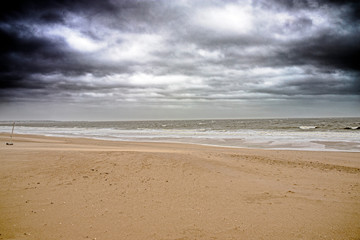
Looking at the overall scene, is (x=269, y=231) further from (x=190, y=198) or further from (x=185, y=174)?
(x=185, y=174)

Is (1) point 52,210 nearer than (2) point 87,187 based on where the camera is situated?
Yes

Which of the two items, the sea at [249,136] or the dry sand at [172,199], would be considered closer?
the dry sand at [172,199]

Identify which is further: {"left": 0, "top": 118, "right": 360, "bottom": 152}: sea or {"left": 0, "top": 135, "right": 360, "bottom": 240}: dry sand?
{"left": 0, "top": 118, "right": 360, "bottom": 152}: sea

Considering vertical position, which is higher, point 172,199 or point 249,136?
point 249,136

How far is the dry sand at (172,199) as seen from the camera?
519 cm

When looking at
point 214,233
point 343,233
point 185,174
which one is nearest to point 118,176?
point 185,174

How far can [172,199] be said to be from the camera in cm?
712

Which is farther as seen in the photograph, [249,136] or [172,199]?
[249,136]

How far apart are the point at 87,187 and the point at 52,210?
1891mm

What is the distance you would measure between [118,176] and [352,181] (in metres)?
9.05

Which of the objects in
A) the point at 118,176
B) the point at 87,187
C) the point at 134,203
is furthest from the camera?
the point at 118,176

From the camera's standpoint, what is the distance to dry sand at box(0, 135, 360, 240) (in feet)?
17.0

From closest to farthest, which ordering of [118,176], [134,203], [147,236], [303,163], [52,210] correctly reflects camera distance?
1. [147,236]
2. [52,210]
3. [134,203]
4. [118,176]
5. [303,163]

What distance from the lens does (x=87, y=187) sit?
26.3ft
